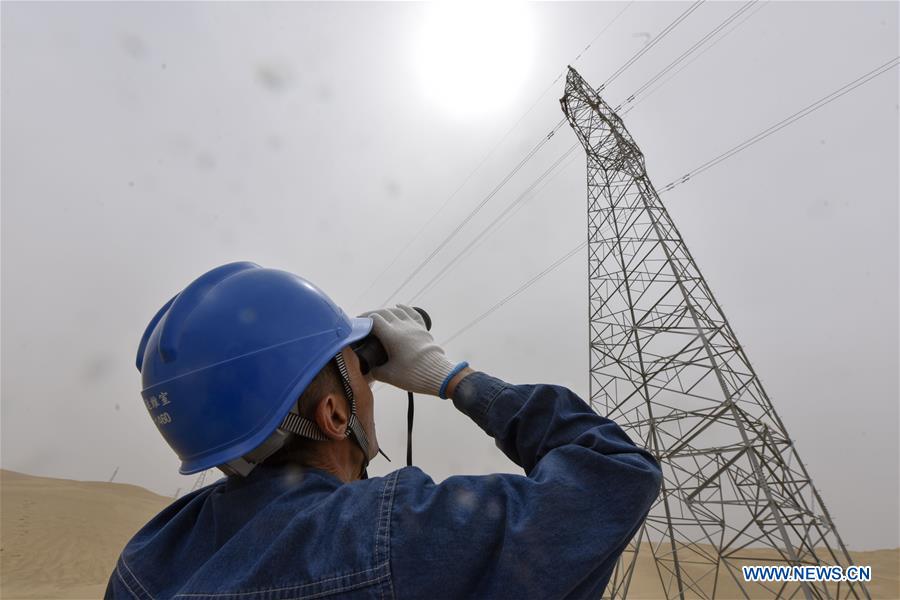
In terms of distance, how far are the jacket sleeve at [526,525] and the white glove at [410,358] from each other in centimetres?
61

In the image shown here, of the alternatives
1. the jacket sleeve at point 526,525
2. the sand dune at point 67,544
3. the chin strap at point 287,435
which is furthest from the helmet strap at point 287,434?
the sand dune at point 67,544

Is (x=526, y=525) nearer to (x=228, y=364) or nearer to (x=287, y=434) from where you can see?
(x=287, y=434)

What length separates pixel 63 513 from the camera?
22547 mm

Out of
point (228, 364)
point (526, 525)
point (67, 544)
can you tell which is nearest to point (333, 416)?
point (228, 364)

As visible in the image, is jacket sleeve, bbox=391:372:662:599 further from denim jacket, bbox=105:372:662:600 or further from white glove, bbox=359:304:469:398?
white glove, bbox=359:304:469:398

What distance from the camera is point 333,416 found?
4.75 feet

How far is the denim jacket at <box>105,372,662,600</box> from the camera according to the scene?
900mm

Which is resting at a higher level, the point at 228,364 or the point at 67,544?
the point at 228,364

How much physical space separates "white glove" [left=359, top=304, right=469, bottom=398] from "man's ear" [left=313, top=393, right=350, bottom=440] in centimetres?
33

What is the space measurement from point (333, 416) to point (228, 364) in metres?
0.38

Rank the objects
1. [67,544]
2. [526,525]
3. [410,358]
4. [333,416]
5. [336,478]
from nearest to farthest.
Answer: [526,525]
[336,478]
[333,416]
[410,358]
[67,544]

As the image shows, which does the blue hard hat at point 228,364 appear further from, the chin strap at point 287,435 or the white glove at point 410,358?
the white glove at point 410,358

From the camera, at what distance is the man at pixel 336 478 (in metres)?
0.91

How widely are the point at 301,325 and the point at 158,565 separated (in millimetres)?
791
